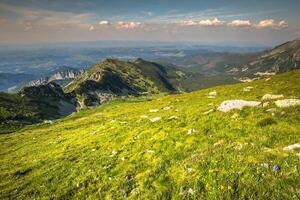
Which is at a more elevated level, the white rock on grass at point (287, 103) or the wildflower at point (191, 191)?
the white rock on grass at point (287, 103)

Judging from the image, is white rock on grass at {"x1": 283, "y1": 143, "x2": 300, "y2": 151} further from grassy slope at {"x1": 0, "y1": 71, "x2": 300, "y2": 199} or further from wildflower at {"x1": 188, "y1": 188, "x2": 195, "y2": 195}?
wildflower at {"x1": 188, "y1": 188, "x2": 195, "y2": 195}

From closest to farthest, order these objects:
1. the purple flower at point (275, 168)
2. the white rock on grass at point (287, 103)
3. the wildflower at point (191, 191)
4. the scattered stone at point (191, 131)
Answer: the purple flower at point (275, 168), the wildflower at point (191, 191), the scattered stone at point (191, 131), the white rock on grass at point (287, 103)

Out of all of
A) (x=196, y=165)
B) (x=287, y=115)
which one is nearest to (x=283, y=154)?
(x=196, y=165)

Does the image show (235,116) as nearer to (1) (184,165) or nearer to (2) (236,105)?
(2) (236,105)

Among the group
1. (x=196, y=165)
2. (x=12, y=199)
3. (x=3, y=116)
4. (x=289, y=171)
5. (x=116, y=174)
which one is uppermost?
(x=289, y=171)

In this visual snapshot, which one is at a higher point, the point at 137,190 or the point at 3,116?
the point at 137,190

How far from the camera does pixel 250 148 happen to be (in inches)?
621

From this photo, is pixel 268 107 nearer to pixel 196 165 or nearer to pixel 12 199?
pixel 196 165

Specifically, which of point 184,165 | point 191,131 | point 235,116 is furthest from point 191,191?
point 235,116

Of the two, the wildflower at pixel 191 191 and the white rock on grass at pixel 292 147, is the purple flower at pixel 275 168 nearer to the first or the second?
the white rock on grass at pixel 292 147

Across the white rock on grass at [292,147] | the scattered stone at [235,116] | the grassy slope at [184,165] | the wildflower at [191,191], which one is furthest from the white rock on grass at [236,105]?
the wildflower at [191,191]

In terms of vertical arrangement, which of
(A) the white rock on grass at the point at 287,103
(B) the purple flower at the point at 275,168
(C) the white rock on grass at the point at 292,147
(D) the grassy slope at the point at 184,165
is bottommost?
(D) the grassy slope at the point at 184,165

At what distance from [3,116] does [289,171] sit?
184 metres

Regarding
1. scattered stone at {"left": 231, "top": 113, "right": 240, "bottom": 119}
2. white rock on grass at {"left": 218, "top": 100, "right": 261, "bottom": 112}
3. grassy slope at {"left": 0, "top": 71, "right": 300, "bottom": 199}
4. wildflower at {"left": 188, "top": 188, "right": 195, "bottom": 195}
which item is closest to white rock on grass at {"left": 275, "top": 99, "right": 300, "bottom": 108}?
grassy slope at {"left": 0, "top": 71, "right": 300, "bottom": 199}
